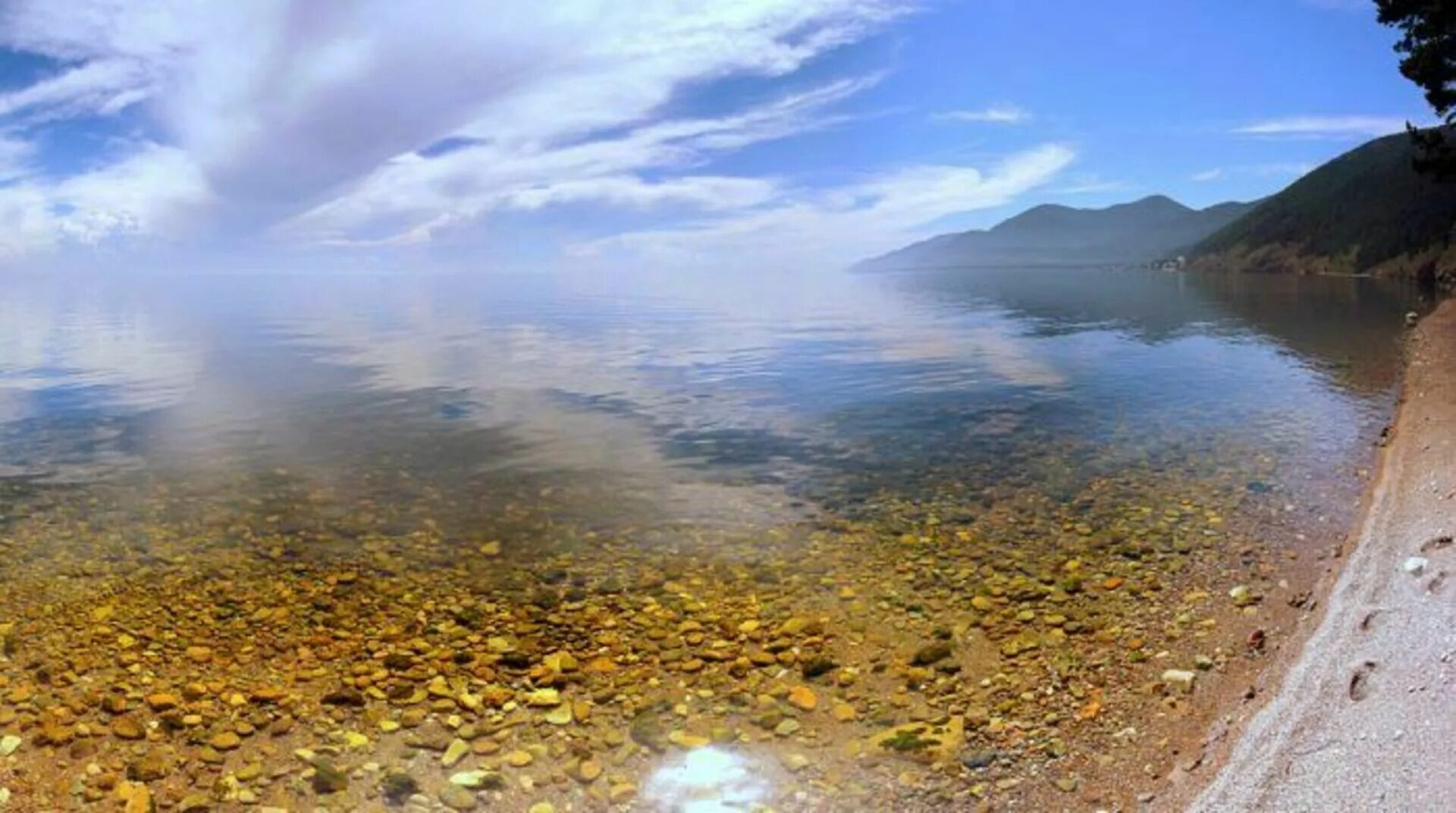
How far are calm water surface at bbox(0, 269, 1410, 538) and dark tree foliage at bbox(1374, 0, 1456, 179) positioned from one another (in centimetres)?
1083

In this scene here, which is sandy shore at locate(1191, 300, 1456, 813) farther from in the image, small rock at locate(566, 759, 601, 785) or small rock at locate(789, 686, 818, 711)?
small rock at locate(566, 759, 601, 785)

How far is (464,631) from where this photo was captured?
11.7 metres

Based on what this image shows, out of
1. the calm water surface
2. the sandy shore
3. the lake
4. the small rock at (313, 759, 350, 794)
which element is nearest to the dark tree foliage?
the calm water surface

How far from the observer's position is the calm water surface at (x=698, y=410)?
1953cm

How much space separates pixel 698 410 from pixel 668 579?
15.9 meters

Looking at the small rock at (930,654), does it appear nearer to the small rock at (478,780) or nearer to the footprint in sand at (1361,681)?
the footprint in sand at (1361,681)

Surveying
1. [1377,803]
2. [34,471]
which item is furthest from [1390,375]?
[34,471]

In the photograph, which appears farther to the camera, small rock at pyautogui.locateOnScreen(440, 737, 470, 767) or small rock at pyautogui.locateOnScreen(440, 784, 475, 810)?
small rock at pyautogui.locateOnScreen(440, 737, 470, 767)

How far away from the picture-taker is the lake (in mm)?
8789

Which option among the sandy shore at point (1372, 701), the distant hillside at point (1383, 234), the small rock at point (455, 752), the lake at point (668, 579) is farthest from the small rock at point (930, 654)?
the distant hillside at point (1383, 234)

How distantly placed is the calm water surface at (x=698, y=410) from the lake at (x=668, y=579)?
223mm

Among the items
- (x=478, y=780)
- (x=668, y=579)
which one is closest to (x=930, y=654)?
(x=668, y=579)

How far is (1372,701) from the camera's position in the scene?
7941mm

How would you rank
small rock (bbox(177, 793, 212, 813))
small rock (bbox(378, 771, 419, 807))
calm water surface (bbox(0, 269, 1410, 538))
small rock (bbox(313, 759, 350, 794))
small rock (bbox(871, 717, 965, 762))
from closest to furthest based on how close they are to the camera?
small rock (bbox(177, 793, 212, 813)) → small rock (bbox(378, 771, 419, 807)) → small rock (bbox(313, 759, 350, 794)) → small rock (bbox(871, 717, 965, 762)) → calm water surface (bbox(0, 269, 1410, 538))
